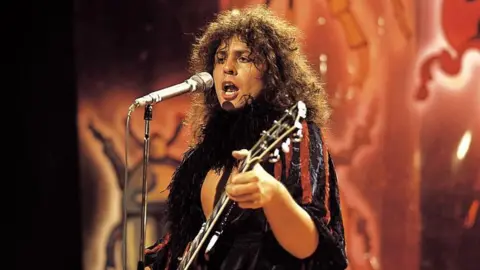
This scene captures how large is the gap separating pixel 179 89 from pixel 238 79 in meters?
0.15

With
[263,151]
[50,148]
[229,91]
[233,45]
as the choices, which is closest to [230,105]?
[229,91]

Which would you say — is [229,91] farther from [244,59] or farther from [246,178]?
[246,178]

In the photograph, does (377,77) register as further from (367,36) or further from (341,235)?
(341,235)

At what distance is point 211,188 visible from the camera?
1.52m

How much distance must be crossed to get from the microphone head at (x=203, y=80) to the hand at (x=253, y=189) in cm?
31

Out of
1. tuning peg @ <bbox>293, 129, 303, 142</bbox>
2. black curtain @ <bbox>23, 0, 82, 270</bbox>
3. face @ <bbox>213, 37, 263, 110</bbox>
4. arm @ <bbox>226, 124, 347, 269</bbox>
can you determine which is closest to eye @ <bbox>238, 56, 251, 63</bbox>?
face @ <bbox>213, 37, 263, 110</bbox>

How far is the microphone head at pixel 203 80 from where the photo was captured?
1.49 meters

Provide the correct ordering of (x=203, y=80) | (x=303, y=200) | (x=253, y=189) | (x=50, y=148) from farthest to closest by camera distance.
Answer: (x=50, y=148) → (x=203, y=80) → (x=303, y=200) → (x=253, y=189)

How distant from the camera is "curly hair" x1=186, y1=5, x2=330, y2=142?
152cm

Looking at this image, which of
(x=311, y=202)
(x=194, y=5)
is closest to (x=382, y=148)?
(x=194, y=5)

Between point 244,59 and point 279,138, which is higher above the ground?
point 244,59

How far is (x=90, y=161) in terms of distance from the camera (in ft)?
8.73

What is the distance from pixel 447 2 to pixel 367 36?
0.27 meters

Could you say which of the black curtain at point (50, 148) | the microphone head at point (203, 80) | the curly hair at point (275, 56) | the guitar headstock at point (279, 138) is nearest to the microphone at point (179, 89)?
the microphone head at point (203, 80)
